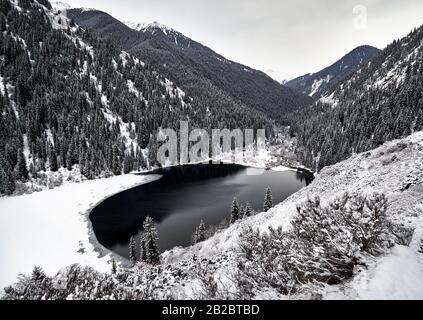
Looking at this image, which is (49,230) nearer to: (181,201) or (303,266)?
(181,201)

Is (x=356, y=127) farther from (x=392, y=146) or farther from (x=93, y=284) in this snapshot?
(x=93, y=284)

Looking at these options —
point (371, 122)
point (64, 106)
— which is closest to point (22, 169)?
point (64, 106)

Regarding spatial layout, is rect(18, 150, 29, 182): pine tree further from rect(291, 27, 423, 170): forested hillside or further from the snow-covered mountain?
rect(291, 27, 423, 170): forested hillside

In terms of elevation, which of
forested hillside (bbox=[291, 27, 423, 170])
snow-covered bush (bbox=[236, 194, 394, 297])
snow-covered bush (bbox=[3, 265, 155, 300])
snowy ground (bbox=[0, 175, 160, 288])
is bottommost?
snowy ground (bbox=[0, 175, 160, 288])

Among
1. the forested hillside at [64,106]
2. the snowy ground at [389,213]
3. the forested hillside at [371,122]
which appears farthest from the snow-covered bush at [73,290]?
the forested hillside at [371,122]
